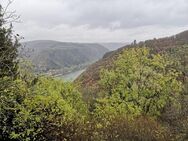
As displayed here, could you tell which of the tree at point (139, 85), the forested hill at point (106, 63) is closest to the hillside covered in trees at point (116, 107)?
the tree at point (139, 85)

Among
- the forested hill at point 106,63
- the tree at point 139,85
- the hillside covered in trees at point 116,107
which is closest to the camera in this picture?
the hillside covered in trees at point 116,107

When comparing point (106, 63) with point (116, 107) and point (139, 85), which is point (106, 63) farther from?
point (116, 107)

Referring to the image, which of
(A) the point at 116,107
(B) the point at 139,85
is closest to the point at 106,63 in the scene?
A: (B) the point at 139,85

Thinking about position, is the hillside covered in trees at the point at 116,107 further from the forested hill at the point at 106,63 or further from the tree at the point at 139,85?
the forested hill at the point at 106,63

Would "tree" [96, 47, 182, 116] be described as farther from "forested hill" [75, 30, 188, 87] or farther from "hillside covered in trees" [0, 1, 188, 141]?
"forested hill" [75, 30, 188, 87]

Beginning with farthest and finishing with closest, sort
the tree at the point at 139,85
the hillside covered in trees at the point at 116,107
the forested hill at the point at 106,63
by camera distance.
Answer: the forested hill at the point at 106,63 < the tree at the point at 139,85 < the hillside covered in trees at the point at 116,107

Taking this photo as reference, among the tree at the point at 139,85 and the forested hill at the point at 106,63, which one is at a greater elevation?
the tree at the point at 139,85

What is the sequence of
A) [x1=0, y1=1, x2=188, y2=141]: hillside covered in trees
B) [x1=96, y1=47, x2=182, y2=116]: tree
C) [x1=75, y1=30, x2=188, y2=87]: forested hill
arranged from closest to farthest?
[x1=0, y1=1, x2=188, y2=141]: hillside covered in trees → [x1=96, y1=47, x2=182, y2=116]: tree → [x1=75, y1=30, x2=188, y2=87]: forested hill

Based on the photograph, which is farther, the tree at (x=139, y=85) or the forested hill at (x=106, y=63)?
the forested hill at (x=106, y=63)

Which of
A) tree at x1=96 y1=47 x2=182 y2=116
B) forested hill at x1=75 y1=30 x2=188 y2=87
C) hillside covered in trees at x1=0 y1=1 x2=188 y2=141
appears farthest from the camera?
forested hill at x1=75 y1=30 x2=188 y2=87

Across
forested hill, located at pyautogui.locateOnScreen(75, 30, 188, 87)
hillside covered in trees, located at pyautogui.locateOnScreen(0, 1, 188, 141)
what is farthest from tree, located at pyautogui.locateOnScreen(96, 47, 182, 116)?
forested hill, located at pyautogui.locateOnScreen(75, 30, 188, 87)

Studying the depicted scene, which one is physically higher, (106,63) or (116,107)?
(116,107)

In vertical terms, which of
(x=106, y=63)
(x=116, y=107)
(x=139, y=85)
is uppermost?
(x=139, y=85)
